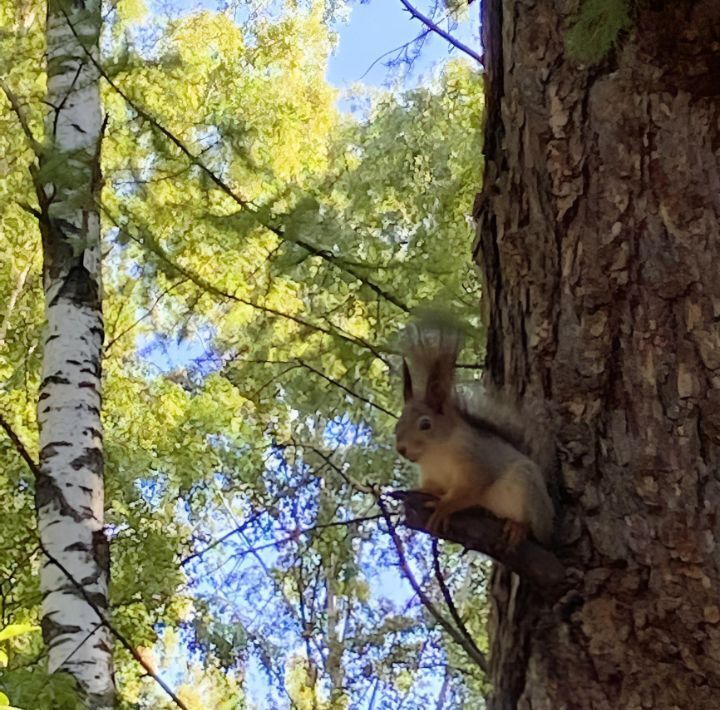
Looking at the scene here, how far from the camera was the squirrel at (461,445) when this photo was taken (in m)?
1.06

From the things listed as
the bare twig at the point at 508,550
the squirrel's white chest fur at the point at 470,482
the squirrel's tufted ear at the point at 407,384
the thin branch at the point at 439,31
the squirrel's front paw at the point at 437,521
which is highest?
the thin branch at the point at 439,31

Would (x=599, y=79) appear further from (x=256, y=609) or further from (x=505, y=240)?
(x=256, y=609)

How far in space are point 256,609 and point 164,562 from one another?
5.92 feet

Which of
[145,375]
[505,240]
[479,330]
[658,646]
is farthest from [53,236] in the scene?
[145,375]

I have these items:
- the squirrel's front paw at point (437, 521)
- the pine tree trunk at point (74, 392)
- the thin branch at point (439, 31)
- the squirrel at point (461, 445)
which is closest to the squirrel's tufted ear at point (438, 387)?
the squirrel at point (461, 445)

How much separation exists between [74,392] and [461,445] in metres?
1.66

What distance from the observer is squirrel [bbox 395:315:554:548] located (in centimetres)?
106

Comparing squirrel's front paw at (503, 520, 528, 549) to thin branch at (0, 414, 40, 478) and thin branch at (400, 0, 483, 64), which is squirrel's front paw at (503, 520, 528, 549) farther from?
thin branch at (0, 414, 40, 478)

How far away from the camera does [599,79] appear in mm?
1180

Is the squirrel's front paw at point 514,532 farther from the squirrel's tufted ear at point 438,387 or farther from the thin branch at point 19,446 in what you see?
the thin branch at point 19,446

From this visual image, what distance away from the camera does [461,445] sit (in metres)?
1.18

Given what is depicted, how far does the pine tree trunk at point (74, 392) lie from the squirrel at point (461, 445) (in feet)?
3.97

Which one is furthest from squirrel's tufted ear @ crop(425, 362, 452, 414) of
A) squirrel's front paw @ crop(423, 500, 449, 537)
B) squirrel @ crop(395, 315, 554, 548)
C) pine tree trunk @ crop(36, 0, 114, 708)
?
pine tree trunk @ crop(36, 0, 114, 708)

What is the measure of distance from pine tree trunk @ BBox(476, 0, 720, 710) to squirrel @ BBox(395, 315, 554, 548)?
0.03 metres
